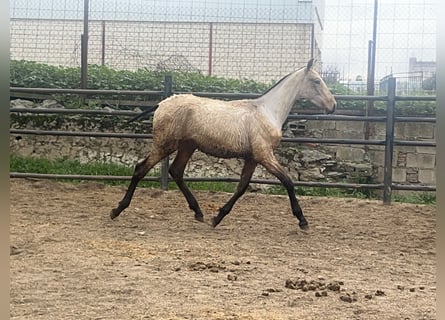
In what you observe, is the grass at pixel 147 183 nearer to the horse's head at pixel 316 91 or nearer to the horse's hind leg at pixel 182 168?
the horse's hind leg at pixel 182 168

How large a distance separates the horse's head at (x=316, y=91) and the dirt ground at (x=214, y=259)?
1.12 meters

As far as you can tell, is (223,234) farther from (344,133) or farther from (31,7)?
(31,7)

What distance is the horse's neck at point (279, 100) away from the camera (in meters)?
5.38

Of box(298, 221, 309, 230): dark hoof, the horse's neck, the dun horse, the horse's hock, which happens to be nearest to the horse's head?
the horse's neck

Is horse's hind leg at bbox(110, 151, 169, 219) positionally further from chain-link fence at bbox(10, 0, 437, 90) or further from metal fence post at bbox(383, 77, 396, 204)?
chain-link fence at bbox(10, 0, 437, 90)

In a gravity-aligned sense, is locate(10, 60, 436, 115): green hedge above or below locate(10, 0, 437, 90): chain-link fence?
below

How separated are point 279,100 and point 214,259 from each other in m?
1.94

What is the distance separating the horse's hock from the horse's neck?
218 cm

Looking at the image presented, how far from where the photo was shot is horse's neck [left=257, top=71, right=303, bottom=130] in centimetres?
538

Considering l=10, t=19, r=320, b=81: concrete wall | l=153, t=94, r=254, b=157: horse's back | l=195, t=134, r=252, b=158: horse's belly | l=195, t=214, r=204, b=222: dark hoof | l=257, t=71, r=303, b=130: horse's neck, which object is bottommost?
l=195, t=214, r=204, b=222: dark hoof

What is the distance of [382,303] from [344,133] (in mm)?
4862

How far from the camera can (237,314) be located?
278 centimetres

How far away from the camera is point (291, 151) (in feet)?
25.5

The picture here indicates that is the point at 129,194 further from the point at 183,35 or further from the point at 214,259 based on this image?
the point at 183,35
